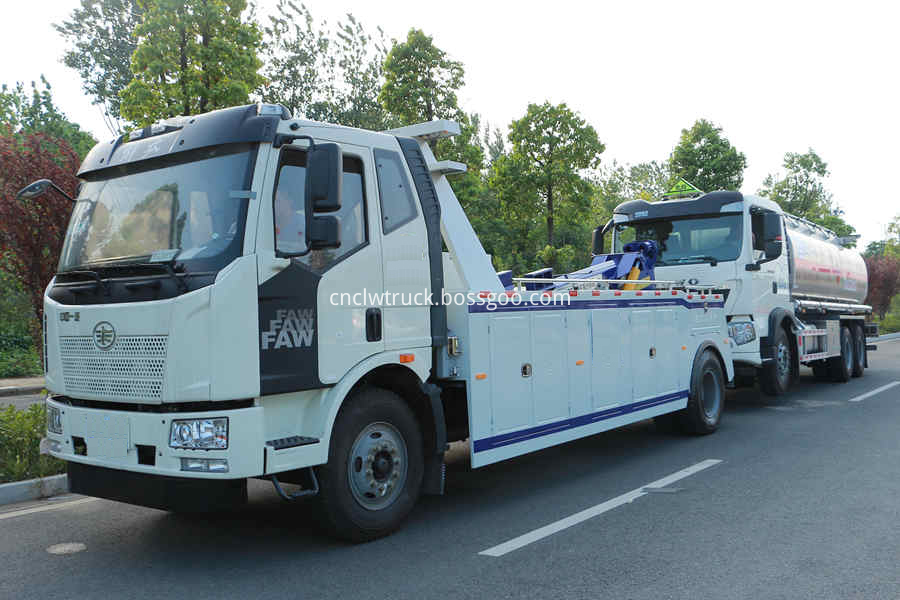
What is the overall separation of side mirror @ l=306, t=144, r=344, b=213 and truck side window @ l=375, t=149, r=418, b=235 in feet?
2.67

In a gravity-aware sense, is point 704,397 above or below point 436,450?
below

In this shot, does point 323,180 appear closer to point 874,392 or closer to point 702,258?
point 702,258

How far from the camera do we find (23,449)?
22.6 ft

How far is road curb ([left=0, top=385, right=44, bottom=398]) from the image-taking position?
14.7 meters

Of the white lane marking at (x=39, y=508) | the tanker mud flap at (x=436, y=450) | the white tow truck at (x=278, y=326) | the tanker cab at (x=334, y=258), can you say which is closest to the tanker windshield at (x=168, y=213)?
the white tow truck at (x=278, y=326)

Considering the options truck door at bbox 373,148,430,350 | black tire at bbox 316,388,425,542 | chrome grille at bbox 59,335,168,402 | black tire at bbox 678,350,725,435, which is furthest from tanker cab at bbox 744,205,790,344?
chrome grille at bbox 59,335,168,402

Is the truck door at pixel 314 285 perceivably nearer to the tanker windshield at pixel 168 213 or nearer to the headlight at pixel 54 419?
the tanker windshield at pixel 168 213

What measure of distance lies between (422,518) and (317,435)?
148cm

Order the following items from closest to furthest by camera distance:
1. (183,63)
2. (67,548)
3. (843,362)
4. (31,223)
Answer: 1. (67,548)
2. (31,223)
3. (183,63)
4. (843,362)

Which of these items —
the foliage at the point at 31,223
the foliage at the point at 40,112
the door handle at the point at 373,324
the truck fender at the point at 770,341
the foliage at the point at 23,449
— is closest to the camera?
the door handle at the point at 373,324

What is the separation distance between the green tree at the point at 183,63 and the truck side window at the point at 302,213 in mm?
8228

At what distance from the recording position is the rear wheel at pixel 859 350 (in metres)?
15.3

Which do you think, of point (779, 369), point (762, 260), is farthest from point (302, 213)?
point (779, 369)

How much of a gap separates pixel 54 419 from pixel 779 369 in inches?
395
